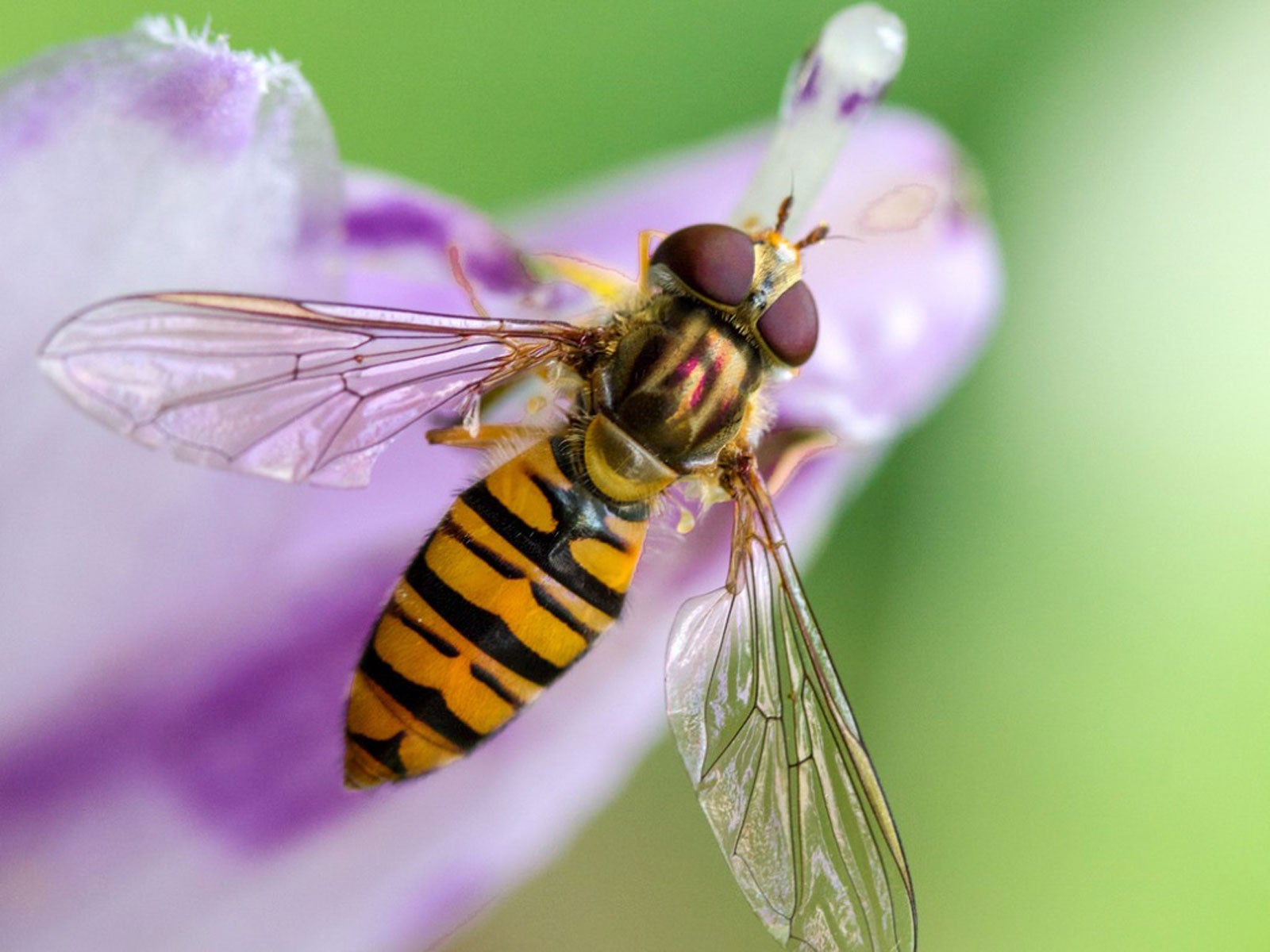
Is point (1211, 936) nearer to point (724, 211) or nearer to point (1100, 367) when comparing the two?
point (1100, 367)

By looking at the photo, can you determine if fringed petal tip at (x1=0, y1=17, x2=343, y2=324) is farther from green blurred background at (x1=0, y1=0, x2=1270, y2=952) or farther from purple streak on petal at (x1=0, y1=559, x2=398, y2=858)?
green blurred background at (x1=0, y1=0, x2=1270, y2=952)

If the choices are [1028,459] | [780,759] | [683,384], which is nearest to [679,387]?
[683,384]

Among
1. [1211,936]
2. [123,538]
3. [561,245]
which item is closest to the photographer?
[123,538]

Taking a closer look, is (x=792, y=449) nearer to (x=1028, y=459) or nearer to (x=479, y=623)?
(x=479, y=623)

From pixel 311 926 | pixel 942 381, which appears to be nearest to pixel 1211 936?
pixel 942 381

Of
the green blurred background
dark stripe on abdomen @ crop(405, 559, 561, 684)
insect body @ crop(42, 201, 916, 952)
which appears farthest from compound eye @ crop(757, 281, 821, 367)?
the green blurred background

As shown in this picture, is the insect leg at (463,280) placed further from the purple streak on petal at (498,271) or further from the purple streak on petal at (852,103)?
the purple streak on petal at (852,103)

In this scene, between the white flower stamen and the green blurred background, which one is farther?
the green blurred background
